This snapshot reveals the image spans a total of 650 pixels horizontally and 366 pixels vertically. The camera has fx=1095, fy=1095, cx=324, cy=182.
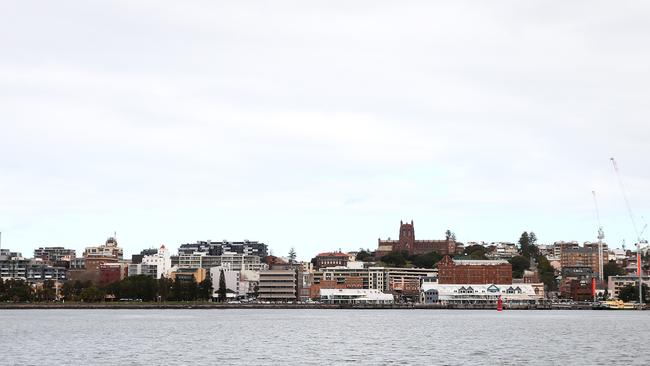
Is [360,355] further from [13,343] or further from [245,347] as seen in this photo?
[13,343]

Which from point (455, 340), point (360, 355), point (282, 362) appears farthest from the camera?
point (455, 340)

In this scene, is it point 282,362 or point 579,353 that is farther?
point 579,353

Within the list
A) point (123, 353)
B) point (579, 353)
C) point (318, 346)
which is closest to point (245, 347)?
point (318, 346)

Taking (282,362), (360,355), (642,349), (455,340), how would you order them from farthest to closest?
(455,340), (642,349), (360,355), (282,362)

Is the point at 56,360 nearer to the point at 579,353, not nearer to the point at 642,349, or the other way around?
the point at 579,353

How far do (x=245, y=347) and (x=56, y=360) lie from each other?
17.7 metres

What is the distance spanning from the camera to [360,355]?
76.1 metres

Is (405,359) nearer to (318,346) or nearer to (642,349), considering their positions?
(318,346)

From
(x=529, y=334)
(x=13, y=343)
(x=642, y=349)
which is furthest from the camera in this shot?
(x=529, y=334)

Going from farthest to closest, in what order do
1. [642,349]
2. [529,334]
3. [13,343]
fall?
[529,334] < [13,343] < [642,349]

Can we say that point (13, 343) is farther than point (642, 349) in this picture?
Yes

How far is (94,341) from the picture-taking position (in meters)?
92.7

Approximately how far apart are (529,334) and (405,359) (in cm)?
3869

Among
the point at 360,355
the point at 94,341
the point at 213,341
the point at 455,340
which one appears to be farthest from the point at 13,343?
the point at 455,340
